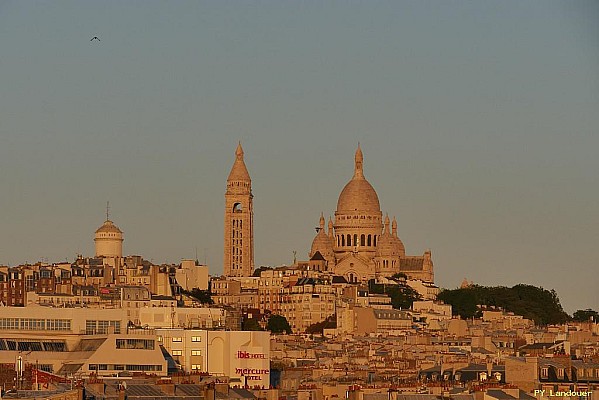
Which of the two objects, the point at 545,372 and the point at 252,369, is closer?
the point at 545,372

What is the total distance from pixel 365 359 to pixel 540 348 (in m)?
10.9

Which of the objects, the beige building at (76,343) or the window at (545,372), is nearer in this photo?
the window at (545,372)

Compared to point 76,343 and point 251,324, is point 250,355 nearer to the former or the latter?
point 76,343

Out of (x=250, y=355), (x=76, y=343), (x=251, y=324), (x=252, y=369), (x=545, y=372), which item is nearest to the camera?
(x=545, y=372)

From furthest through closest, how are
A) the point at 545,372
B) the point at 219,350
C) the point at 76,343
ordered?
the point at 219,350
the point at 76,343
the point at 545,372

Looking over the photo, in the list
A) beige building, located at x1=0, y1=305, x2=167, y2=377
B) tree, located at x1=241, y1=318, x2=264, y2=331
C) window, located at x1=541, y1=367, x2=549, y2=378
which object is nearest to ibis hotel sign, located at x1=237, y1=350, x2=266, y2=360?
beige building, located at x1=0, y1=305, x2=167, y2=377

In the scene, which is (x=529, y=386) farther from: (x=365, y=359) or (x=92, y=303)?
(x=92, y=303)

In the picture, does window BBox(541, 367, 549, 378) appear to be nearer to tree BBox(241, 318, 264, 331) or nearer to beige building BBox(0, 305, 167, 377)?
beige building BBox(0, 305, 167, 377)

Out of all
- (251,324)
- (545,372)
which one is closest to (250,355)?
(545,372)

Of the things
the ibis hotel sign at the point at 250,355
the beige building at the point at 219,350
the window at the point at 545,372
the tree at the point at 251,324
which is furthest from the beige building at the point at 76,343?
the tree at the point at 251,324

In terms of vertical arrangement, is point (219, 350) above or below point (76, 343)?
above

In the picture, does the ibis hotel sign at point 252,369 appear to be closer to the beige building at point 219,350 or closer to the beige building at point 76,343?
the beige building at point 219,350

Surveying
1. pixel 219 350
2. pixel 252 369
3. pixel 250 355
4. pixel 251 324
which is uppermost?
pixel 251 324

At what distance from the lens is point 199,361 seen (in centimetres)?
11744
